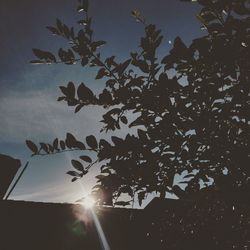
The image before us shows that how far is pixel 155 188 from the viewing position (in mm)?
2492

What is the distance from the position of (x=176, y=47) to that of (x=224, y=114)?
673mm

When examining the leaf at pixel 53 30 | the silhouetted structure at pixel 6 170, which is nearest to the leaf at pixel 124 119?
the leaf at pixel 53 30

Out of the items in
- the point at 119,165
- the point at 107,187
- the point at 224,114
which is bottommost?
the point at 107,187

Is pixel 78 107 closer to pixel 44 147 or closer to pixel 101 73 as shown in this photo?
pixel 101 73

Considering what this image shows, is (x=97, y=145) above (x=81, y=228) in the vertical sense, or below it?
above

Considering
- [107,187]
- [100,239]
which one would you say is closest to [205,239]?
[107,187]

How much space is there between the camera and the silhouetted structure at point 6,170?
15.6m

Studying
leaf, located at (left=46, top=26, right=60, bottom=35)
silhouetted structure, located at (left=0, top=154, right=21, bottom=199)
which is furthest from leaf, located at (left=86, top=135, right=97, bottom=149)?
silhouetted structure, located at (left=0, top=154, right=21, bottom=199)

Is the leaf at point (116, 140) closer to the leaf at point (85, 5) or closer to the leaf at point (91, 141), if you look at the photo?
the leaf at point (91, 141)

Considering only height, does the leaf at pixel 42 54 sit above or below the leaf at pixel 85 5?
below

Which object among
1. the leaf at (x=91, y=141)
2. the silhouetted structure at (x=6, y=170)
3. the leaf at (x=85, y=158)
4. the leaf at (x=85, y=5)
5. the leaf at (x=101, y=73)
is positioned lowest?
the leaf at (x=85, y=158)

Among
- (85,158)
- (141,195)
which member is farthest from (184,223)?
(85,158)

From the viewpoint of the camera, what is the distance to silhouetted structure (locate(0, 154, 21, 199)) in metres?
15.6

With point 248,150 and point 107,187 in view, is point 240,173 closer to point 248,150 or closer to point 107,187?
point 248,150
